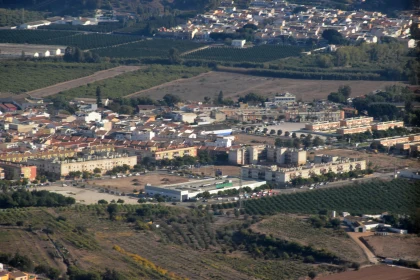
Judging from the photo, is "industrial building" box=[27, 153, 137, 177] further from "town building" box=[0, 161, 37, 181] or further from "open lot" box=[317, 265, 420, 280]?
"open lot" box=[317, 265, 420, 280]

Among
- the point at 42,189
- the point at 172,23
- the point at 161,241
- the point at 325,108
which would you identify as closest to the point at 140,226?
the point at 161,241

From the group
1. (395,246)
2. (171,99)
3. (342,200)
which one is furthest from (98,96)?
(395,246)

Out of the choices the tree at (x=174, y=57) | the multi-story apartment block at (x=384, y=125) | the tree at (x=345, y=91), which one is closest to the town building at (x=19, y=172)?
the multi-story apartment block at (x=384, y=125)

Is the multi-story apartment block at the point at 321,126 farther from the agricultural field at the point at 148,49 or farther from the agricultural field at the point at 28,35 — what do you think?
the agricultural field at the point at 28,35

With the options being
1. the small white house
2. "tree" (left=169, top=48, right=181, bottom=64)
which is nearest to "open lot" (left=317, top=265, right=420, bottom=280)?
"tree" (left=169, top=48, right=181, bottom=64)

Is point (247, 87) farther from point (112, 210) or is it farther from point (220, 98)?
point (112, 210)
